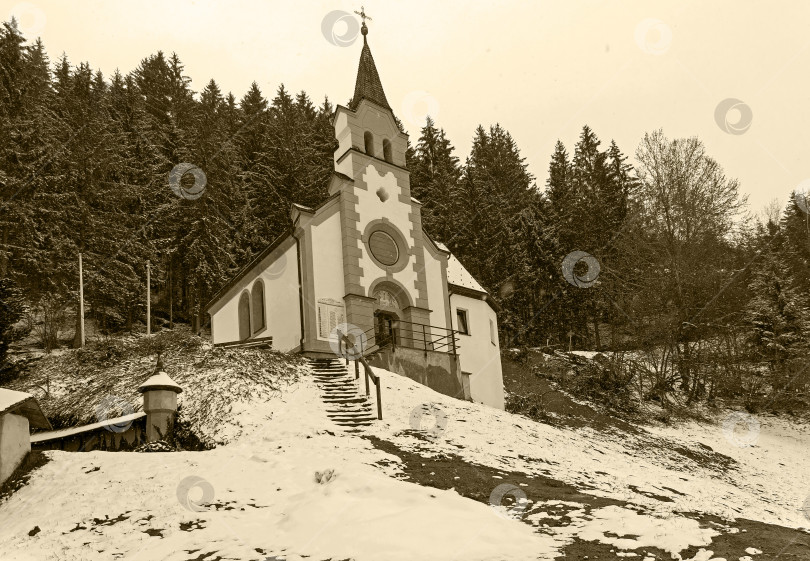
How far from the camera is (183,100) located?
50.7 meters

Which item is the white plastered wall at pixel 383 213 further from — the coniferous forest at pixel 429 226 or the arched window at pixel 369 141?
the coniferous forest at pixel 429 226

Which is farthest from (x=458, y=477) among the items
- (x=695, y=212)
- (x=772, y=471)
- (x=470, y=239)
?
(x=470, y=239)

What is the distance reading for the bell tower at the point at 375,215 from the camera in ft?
77.8

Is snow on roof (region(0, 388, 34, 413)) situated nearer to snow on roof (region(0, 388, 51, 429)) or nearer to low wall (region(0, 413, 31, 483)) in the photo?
snow on roof (region(0, 388, 51, 429))

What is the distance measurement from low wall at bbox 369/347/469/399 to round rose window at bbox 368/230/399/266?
13.3 ft

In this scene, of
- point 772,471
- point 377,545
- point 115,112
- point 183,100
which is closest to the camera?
point 377,545

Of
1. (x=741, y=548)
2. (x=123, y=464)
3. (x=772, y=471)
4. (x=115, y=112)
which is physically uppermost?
(x=115, y=112)

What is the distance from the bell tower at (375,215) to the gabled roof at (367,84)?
0.04m

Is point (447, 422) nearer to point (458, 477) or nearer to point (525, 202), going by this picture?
point (458, 477)

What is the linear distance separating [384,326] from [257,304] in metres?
5.79

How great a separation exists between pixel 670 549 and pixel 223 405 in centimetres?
1065

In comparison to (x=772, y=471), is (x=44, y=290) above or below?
above

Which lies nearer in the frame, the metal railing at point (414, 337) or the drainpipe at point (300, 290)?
the drainpipe at point (300, 290)

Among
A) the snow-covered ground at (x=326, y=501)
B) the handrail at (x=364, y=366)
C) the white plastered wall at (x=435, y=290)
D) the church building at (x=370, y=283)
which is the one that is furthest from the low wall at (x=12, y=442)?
the white plastered wall at (x=435, y=290)
